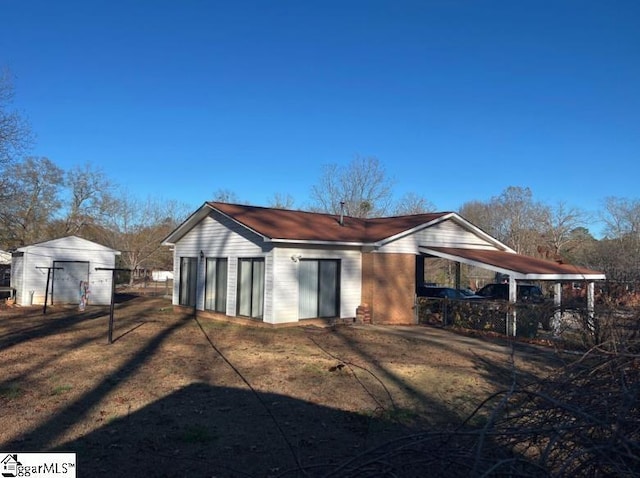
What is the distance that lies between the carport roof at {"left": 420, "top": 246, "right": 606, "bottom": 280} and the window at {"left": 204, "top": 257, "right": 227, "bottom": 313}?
7247 millimetres

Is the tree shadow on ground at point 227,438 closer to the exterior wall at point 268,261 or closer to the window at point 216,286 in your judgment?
the exterior wall at point 268,261

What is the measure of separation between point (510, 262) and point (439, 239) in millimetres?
2934

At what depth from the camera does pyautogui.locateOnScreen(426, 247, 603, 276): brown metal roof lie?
1616 centimetres

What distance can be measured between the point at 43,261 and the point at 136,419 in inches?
780

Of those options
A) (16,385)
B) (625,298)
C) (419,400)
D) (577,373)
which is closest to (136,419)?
(16,385)

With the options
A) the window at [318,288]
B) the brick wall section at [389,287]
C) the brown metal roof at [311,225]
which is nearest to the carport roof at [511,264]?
the brick wall section at [389,287]

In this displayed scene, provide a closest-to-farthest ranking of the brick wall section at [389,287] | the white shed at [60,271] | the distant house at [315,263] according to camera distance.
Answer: the distant house at [315,263]
the brick wall section at [389,287]
the white shed at [60,271]

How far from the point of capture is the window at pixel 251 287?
1656 centimetres

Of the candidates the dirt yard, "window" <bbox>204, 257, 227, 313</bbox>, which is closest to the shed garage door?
"window" <bbox>204, 257, 227, 313</bbox>

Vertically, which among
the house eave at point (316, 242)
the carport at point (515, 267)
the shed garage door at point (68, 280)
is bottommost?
the shed garage door at point (68, 280)

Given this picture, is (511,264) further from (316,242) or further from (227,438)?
(227,438)

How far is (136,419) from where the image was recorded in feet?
22.1

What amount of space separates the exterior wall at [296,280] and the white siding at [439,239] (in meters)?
1.30

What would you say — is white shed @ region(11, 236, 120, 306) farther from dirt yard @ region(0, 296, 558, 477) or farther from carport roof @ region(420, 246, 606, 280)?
carport roof @ region(420, 246, 606, 280)
